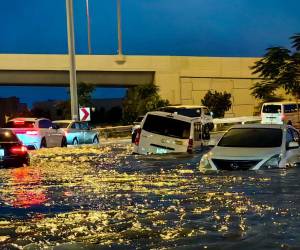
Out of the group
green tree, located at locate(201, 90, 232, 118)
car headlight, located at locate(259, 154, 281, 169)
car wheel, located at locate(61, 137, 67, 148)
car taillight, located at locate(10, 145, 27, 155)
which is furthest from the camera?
green tree, located at locate(201, 90, 232, 118)

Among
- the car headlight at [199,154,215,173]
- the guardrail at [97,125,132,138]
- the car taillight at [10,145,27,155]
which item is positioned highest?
the car taillight at [10,145,27,155]

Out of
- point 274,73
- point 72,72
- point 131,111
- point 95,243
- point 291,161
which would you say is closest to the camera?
point 95,243

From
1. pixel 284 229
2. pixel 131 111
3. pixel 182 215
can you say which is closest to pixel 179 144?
pixel 182 215

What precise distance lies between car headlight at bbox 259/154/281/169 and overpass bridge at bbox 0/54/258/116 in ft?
162

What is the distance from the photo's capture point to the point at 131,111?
2398 inches

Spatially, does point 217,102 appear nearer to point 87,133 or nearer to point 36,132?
point 87,133

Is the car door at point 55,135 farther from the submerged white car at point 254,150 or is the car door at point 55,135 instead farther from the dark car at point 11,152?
the submerged white car at point 254,150

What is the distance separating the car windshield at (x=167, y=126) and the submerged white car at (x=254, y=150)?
342cm

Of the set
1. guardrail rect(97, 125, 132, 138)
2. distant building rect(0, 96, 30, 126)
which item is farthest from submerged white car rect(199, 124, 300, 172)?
distant building rect(0, 96, 30, 126)

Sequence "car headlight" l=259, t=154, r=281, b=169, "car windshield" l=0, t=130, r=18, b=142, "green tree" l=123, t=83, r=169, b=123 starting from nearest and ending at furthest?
1. "car headlight" l=259, t=154, r=281, b=169
2. "car windshield" l=0, t=130, r=18, b=142
3. "green tree" l=123, t=83, r=169, b=123

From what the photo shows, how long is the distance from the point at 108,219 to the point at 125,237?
1333 millimetres

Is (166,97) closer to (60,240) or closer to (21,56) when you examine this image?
(21,56)

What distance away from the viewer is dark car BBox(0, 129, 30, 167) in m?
17.7

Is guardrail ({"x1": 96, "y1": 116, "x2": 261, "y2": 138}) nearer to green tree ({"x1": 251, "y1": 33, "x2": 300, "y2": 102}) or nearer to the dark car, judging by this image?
green tree ({"x1": 251, "y1": 33, "x2": 300, "y2": 102})
